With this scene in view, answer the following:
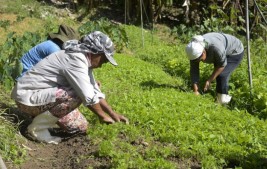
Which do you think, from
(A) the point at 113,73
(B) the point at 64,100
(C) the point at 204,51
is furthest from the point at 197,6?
(B) the point at 64,100

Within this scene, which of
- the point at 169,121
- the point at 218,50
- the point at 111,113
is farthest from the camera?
the point at 218,50

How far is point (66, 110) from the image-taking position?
4703 millimetres

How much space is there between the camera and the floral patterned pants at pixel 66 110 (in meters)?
4.64

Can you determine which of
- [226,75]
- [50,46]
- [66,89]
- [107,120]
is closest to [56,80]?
[66,89]

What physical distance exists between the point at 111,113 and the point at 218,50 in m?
2.12

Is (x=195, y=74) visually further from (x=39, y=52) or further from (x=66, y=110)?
(x=66, y=110)

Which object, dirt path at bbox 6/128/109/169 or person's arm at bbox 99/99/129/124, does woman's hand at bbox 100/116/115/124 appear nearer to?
person's arm at bbox 99/99/129/124

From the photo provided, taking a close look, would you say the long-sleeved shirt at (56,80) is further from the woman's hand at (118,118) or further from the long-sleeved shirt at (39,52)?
the long-sleeved shirt at (39,52)

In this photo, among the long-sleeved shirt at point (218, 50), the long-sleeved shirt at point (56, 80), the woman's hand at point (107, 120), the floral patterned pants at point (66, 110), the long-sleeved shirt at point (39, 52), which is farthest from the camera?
the long-sleeved shirt at point (218, 50)

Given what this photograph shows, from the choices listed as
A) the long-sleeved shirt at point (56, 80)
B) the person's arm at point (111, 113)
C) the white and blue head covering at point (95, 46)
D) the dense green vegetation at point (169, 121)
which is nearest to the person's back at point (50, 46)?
the dense green vegetation at point (169, 121)

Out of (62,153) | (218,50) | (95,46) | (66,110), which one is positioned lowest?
(62,153)

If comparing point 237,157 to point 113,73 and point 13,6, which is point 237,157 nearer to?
point 113,73

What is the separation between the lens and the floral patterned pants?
4637mm

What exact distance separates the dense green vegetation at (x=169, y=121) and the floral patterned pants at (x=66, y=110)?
0.51 feet
